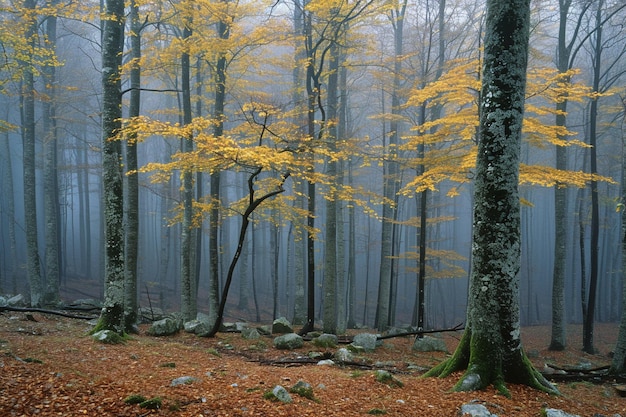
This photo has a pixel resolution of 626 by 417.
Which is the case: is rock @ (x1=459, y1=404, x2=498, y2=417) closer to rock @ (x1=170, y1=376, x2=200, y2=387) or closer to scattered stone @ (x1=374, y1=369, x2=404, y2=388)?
scattered stone @ (x1=374, y1=369, x2=404, y2=388)

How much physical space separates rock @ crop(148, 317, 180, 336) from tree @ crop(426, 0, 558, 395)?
7718 mm

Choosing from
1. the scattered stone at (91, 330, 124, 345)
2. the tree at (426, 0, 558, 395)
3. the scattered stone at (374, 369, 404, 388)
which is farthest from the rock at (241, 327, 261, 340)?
the tree at (426, 0, 558, 395)

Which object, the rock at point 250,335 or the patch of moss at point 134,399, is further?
the rock at point 250,335

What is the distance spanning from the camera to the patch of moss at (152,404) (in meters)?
3.55

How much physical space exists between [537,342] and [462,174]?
37.3 feet

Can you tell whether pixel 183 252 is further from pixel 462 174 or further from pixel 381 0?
pixel 381 0

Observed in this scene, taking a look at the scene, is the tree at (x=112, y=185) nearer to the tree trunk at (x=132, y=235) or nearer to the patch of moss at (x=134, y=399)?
the tree trunk at (x=132, y=235)

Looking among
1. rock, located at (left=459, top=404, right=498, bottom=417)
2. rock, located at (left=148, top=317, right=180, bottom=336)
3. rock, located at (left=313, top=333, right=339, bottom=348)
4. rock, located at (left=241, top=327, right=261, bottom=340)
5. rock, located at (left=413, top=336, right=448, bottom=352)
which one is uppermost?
rock, located at (left=459, top=404, right=498, bottom=417)

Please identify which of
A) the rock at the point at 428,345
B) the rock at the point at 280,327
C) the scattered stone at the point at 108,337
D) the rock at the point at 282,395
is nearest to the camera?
the rock at the point at 282,395

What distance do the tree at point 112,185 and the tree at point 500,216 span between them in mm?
6356

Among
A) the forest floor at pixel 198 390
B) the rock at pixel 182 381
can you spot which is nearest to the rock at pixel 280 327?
the forest floor at pixel 198 390

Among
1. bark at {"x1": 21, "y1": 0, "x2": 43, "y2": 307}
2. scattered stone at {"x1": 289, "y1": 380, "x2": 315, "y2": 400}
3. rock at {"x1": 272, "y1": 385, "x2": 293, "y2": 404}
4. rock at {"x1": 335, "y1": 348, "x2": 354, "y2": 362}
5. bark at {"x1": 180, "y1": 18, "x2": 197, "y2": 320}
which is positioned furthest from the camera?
bark at {"x1": 21, "y1": 0, "x2": 43, "y2": 307}

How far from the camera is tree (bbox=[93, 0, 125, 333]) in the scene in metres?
7.37

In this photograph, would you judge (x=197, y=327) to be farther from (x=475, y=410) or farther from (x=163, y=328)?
(x=475, y=410)
